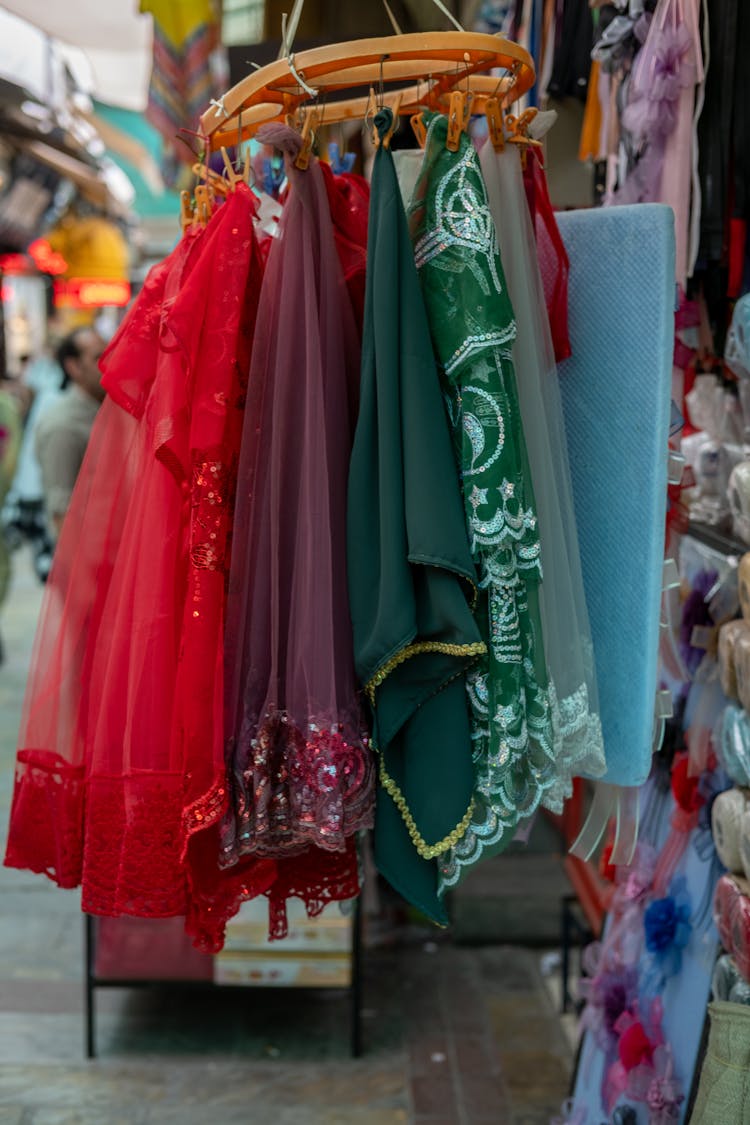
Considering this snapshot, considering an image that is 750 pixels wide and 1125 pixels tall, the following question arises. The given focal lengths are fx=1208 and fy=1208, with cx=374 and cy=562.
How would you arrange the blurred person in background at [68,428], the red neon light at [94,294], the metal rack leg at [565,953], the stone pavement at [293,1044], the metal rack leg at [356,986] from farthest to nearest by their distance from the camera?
the red neon light at [94,294], the blurred person in background at [68,428], the metal rack leg at [565,953], the metal rack leg at [356,986], the stone pavement at [293,1044]

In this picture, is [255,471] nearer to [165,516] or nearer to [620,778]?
[165,516]

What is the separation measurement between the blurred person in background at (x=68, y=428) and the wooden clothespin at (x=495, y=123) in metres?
3.64

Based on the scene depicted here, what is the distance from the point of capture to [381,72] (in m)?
1.74

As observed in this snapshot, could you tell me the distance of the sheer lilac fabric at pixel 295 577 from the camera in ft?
5.53

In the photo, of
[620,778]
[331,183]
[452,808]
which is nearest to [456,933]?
[620,778]

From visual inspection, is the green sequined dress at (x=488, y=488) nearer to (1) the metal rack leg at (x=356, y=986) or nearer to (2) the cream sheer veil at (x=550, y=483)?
(2) the cream sheer veil at (x=550, y=483)

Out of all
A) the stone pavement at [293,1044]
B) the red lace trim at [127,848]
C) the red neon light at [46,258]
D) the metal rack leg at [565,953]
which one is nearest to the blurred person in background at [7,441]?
the stone pavement at [293,1044]

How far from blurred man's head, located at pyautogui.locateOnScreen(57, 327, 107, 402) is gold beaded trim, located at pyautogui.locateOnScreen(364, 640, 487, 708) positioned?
13.3 feet

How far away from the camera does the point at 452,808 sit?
1.63m

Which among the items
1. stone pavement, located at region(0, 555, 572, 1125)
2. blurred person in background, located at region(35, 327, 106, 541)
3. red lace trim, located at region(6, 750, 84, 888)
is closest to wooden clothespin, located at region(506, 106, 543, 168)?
red lace trim, located at region(6, 750, 84, 888)

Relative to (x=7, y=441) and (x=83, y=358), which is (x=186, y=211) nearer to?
(x=83, y=358)

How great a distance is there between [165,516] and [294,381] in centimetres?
28

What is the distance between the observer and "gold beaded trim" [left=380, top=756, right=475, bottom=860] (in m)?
1.64

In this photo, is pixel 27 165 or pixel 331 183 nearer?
pixel 331 183
